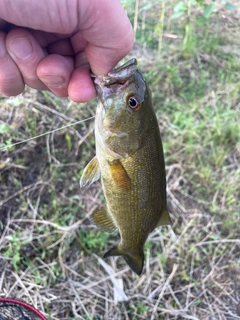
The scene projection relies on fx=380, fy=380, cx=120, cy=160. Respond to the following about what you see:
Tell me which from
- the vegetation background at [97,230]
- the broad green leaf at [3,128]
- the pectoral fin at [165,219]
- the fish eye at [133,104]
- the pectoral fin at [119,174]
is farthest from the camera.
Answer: the broad green leaf at [3,128]

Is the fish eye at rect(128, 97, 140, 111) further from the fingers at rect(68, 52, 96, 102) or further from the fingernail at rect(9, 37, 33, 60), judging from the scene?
the fingernail at rect(9, 37, 33, 60)

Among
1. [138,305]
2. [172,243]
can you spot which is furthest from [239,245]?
A: [138,305]

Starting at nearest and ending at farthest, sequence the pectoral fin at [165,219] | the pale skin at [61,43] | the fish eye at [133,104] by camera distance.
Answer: the pale skin at [61,43], the fish eye at [133,104], the pectoral fin at [165,219]

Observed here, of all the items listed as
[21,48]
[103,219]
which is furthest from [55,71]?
[103,219]

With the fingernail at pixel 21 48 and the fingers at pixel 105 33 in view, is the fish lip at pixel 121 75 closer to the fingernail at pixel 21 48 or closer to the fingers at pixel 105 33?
the fingers at pixel 105 33

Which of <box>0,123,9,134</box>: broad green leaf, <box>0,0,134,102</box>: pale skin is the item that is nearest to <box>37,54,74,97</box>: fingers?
<box>0,0,134,102</box>: pale skin

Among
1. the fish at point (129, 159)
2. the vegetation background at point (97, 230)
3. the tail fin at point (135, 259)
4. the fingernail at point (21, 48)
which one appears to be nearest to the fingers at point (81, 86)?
the fish at point (129, 159)

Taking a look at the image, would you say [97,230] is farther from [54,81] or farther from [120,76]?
[120,76]
